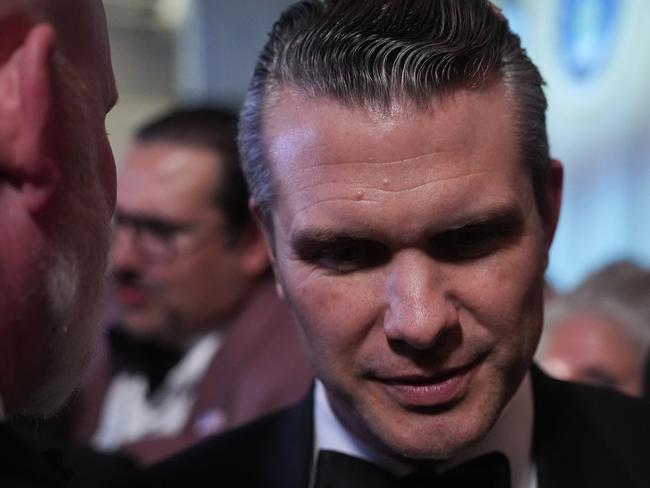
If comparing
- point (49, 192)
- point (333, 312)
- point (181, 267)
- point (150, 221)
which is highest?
point (49, 192)

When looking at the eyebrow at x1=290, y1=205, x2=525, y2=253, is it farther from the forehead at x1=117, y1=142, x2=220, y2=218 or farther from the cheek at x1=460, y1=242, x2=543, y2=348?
the forehead at x1=117, y1=142, x2=220, y2=218

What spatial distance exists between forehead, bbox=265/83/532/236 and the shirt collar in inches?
12.8

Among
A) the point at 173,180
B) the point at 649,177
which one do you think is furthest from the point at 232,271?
the point at 649,177

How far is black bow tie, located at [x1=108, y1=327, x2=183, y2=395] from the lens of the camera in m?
2.97

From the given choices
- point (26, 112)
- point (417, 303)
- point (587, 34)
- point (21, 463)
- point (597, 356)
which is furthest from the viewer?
point (587, 34)

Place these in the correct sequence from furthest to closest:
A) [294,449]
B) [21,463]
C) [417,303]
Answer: [294,449] < [417,303] < [21,463]

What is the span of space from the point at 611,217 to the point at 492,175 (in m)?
3.56

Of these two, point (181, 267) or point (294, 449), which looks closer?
point (294, 449)

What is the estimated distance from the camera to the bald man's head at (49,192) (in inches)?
38.6

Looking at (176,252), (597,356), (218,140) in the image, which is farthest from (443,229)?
(218,140)

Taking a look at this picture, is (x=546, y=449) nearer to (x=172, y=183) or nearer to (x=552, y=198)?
(x=552, y=198)

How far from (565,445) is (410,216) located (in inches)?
18.0

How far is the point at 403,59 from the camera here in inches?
49.0

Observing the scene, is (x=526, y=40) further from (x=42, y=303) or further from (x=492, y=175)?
(x=42, y=303)
